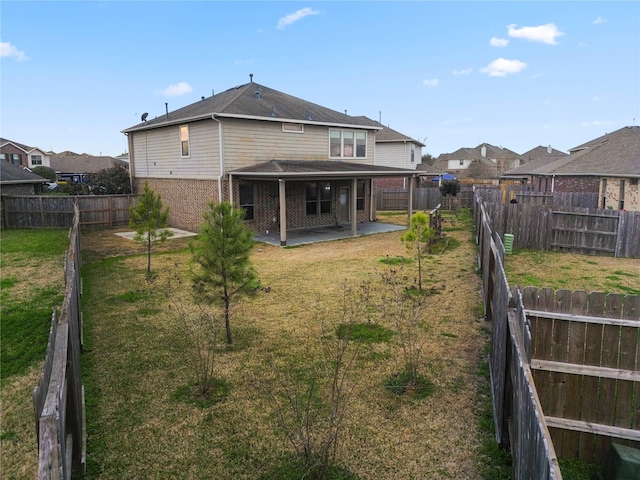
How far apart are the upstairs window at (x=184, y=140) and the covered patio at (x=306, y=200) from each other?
3.74 m

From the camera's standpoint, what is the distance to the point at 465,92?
41156mm

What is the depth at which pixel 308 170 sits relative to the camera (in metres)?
18.1

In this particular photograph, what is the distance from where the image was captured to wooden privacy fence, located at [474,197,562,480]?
2.60 metres

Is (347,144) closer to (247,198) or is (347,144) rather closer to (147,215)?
(247,198)

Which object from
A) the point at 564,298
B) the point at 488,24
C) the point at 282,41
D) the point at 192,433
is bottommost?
the point at 192,433

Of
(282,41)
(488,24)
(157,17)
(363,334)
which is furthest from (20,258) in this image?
(282,41)

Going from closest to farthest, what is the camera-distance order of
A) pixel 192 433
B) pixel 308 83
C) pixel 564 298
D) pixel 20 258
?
pixel 564 298, pixel 192 433, pixel 20 258, pixel 308 83

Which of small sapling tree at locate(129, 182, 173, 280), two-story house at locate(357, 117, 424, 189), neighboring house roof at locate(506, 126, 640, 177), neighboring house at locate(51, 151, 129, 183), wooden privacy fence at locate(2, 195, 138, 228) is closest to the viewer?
small sapling tree at locate(129, 182, 173, 280)

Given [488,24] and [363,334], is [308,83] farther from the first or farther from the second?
[363,334]

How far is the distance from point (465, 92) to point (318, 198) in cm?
2615

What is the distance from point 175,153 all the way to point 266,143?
493 centimetres

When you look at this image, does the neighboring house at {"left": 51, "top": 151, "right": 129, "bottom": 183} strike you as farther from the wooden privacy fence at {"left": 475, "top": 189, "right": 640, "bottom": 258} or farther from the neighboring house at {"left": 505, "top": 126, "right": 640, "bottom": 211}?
the wooden privacy fence at {"left": 475, "top": 189, "right": 640, "bottom": 258}

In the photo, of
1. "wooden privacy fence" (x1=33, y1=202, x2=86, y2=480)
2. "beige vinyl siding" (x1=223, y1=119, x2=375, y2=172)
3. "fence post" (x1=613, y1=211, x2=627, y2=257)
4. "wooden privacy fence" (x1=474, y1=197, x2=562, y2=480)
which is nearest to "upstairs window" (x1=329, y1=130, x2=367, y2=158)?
"beige vinyl siding" (x1=223, y1=119, x2=375, y2=172)

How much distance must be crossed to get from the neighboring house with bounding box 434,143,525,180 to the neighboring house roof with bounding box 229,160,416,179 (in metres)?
55.5
